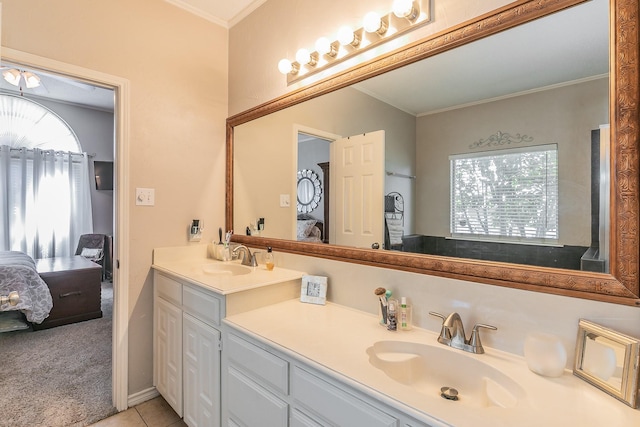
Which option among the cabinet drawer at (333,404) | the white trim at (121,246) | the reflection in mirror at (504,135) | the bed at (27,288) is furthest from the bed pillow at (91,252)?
the cabinet drawer at (333,404)

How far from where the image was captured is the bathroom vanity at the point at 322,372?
80 centimetres

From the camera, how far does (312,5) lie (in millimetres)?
1818

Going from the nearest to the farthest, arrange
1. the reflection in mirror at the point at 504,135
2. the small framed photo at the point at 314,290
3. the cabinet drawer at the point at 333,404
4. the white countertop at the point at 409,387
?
the white countertop at the point at 409,387 → the cabinet drawer at the point at 333,404 → the reflection in mirror at the point at 504,135 → the small framed photo at the point at 314,290

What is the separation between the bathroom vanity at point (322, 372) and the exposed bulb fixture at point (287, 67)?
1213mm

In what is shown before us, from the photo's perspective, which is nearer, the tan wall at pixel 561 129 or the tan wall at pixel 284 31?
the tan wall at pixel 561 129

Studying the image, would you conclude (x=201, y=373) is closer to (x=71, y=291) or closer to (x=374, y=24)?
(x=374, y=24)

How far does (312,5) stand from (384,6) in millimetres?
548

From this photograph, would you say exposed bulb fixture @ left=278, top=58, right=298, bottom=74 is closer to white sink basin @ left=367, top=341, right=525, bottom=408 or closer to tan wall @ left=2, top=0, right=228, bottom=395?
tan wall @ left=2, top=0, right=228, bottom=395

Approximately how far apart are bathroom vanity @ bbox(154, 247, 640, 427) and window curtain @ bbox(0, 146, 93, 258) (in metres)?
3.95

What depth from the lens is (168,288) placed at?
1.94m

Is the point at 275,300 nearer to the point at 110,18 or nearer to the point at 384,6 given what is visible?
the point at 384,6

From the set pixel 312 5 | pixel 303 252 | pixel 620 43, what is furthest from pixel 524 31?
pixel 303 252

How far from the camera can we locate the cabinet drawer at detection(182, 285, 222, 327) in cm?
149

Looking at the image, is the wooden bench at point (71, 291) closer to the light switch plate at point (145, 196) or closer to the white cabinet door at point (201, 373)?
the light switch plate at point (145, 196)
